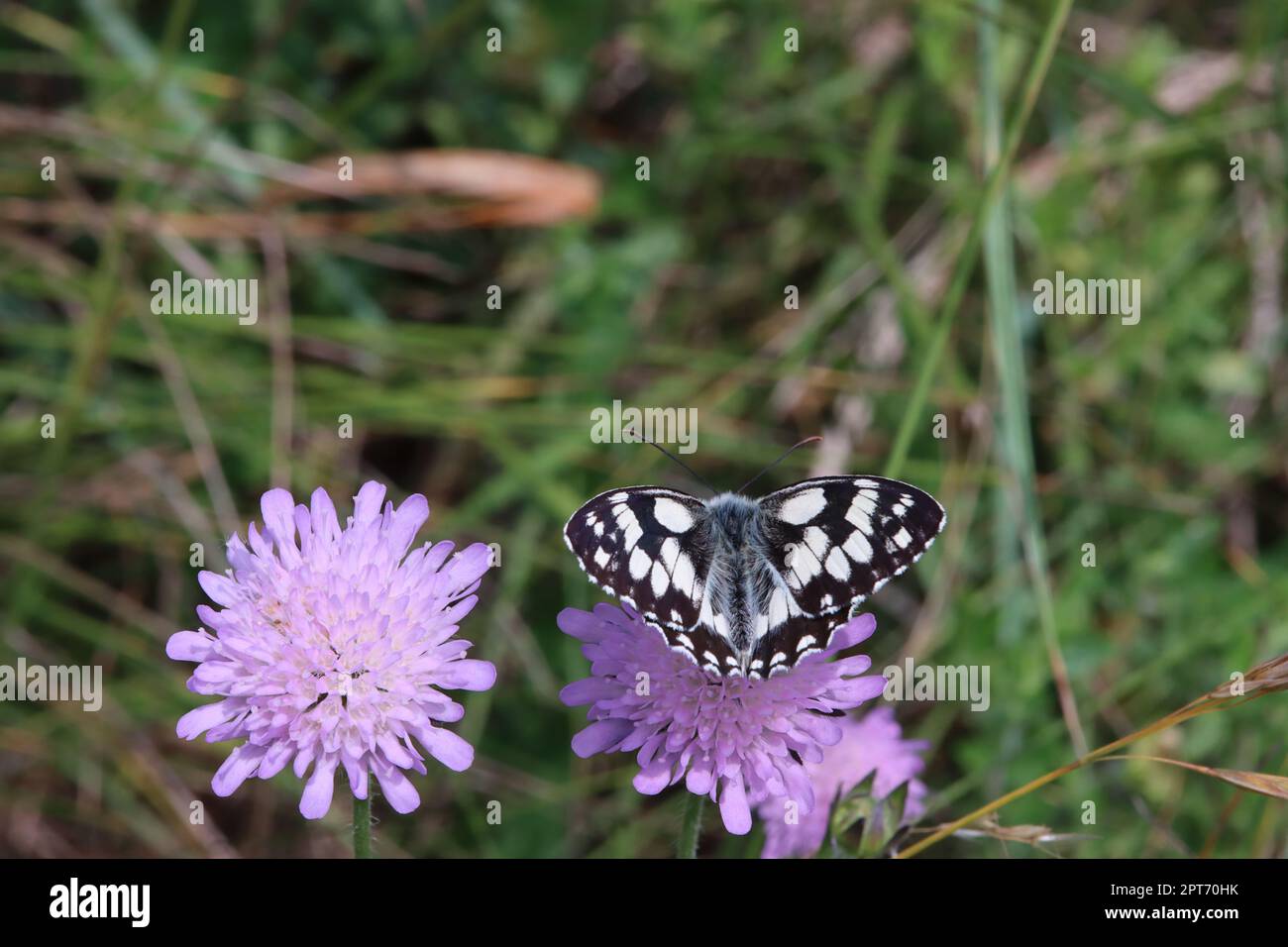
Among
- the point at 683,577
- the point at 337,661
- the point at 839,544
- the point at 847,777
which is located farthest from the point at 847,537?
the point at 337,661

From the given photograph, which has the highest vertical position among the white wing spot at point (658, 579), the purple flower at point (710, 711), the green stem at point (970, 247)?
the green stem at point (970, 247)

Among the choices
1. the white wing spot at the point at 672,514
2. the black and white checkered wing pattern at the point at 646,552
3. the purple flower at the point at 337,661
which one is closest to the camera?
the black and white checkered wing pattern at the point at 646,552

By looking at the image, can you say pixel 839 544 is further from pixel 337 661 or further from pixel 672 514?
pixel 337 661

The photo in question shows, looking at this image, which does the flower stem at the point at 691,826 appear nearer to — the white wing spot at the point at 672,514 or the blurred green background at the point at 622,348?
the white wing spot at the point at 672,514

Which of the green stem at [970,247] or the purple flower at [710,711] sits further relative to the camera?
the green stem at [970,247]

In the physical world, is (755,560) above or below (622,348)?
below

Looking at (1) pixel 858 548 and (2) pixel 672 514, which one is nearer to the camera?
(1) pixel 858 548

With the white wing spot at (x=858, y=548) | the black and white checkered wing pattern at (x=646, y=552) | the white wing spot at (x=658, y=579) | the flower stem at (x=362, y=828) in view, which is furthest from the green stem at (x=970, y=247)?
the flower stem at (x=362, y=828)

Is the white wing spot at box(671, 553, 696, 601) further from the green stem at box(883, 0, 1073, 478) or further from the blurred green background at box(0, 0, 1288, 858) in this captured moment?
the blurred green background at box(0, 0, 1288, 858)
